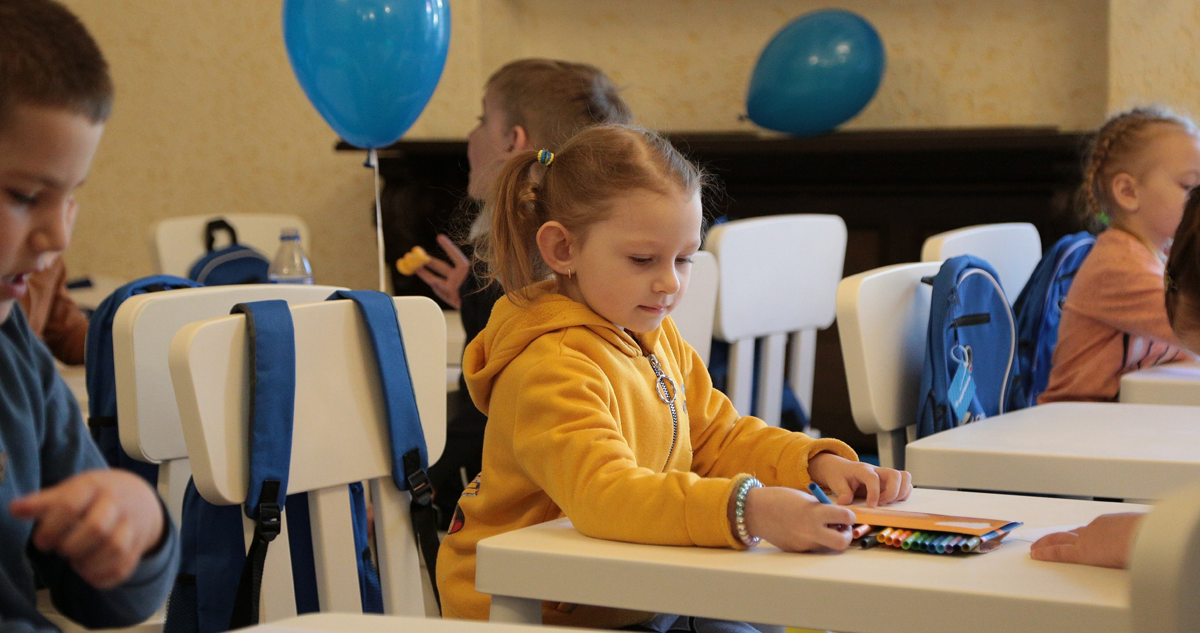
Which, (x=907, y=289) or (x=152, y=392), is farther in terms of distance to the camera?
(x=907, y=289)

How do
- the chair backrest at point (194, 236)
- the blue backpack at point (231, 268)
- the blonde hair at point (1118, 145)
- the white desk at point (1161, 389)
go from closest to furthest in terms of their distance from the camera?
the white desk at point (1161, 389) → the blonde hair at point (1118, 145) → the blue backpack at point (231, 268) → the chair backrest at point (194, 236)

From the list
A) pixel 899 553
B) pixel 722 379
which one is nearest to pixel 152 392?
pixel 899 553

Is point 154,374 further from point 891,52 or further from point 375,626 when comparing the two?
point 891,52

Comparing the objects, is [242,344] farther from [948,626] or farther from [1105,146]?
[1105,146]

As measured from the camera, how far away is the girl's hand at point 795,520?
940 millimetres

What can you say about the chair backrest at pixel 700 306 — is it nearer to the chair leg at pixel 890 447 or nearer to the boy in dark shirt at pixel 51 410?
the chair leg at pixel 890 447

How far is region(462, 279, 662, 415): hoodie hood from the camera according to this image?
1210 millimetres

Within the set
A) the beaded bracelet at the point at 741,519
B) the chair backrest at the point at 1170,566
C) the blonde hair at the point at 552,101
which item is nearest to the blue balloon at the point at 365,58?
the blonde hair at the point at 552,101

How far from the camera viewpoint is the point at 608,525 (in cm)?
101

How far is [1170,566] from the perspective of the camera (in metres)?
0.68

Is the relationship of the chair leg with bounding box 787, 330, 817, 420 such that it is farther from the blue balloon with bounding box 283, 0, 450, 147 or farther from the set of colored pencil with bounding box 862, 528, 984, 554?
the set of colored pencil with bounding box 862, 528, 984, 554

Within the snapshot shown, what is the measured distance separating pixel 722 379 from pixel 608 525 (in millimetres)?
1368

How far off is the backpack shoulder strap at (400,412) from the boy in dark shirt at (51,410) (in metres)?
0.40

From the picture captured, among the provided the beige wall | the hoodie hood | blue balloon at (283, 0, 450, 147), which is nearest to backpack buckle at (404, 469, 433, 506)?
the hoodie hood
